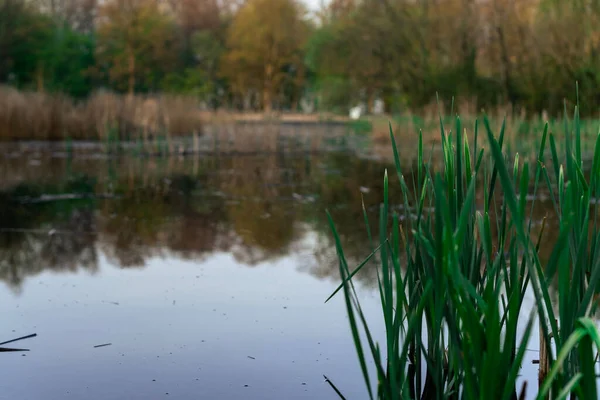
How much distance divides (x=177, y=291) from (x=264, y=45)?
40.9 m

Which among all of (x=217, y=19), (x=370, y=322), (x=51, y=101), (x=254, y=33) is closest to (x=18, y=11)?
(x=254, y=33)

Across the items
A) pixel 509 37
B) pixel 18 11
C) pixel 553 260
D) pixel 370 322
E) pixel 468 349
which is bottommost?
pixel 370 322

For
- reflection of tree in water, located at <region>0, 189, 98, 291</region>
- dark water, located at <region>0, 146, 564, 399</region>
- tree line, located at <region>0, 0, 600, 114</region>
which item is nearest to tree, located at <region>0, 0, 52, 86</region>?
tree line, located at <region>0, 0, 600, 114</region>

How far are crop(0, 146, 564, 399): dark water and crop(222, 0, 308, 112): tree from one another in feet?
115

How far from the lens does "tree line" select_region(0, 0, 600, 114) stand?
16594 millimetres

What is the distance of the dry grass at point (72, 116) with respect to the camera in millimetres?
14195

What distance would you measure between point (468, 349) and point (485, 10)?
17.6 metres

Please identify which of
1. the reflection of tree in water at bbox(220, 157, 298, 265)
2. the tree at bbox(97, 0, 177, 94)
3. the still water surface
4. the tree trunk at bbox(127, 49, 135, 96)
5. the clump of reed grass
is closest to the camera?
the clump of reed grass

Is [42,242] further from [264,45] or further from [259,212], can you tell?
[264,45]

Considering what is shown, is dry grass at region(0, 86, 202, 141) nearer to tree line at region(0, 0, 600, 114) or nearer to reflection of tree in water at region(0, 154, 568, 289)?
tree line at region(0, 0, 600, 114)

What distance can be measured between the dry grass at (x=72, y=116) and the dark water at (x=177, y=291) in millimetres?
6388

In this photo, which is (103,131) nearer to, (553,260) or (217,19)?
(553,260)

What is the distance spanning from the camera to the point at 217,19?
49031 millimetres

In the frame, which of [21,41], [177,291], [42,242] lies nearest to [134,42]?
[21,41]
